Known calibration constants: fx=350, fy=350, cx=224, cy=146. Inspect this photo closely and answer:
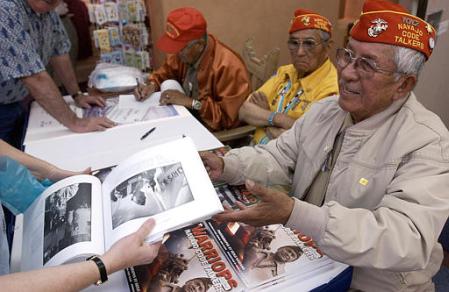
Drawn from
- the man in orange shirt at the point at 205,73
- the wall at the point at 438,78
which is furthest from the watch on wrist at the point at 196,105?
the wall at the point at 438,78

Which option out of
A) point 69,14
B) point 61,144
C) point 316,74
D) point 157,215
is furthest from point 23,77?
point 69,14

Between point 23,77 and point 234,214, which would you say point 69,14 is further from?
point 234,214

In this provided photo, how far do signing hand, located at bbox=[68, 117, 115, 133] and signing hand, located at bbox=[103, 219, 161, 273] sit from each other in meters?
1.02

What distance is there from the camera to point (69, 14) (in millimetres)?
2922

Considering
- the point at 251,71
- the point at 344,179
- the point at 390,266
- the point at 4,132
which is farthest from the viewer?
the point at 251,71

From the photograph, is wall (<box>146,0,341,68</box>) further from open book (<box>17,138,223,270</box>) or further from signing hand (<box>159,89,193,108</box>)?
open book (<box>17,138,223,270</box>)

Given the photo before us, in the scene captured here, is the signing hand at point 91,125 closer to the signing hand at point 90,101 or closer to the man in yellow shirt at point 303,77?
the signing hand at point 90,101

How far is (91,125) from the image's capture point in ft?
5.42

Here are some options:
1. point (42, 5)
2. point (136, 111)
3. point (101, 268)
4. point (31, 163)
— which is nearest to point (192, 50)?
point (136, 111)

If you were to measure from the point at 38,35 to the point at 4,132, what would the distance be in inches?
21.8

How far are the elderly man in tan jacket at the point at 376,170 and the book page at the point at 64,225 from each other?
303 millimetres

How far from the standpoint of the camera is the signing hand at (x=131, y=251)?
711 millimetres

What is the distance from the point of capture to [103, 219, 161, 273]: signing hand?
2.33 ft

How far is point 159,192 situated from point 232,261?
0.24 meters
